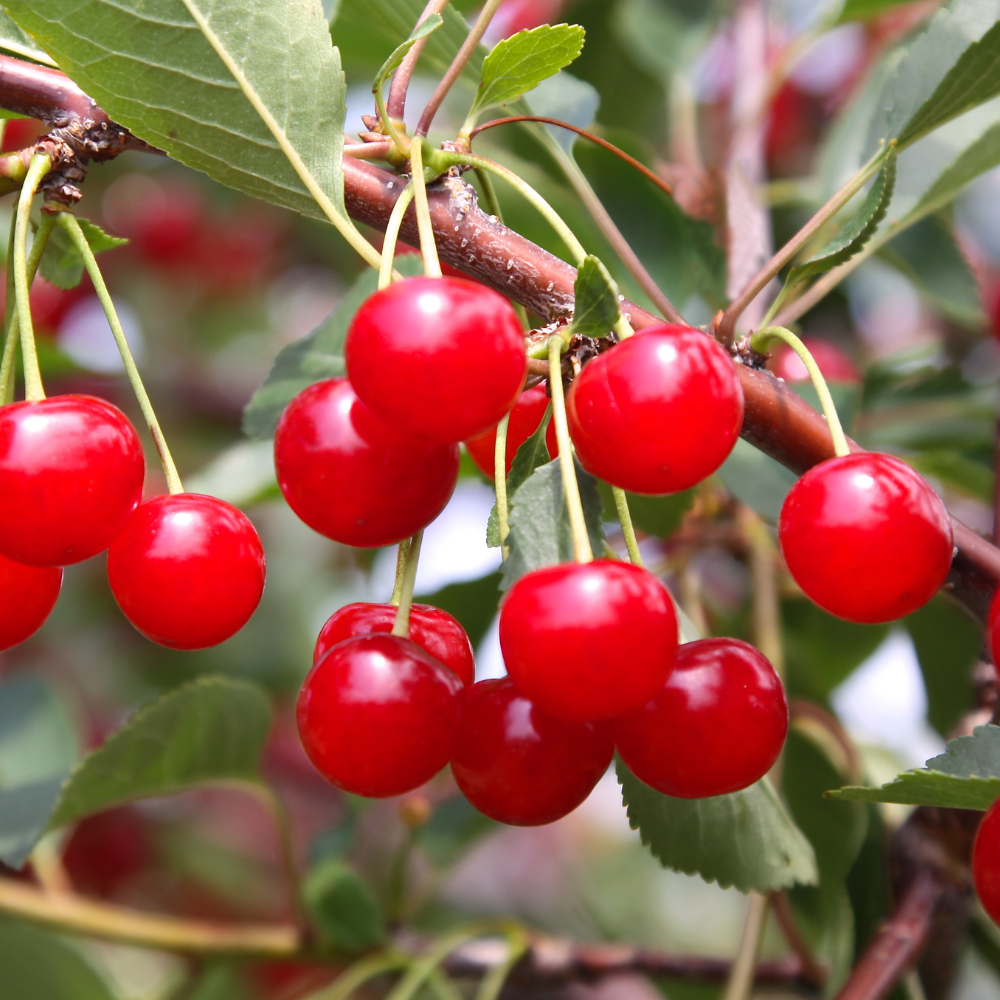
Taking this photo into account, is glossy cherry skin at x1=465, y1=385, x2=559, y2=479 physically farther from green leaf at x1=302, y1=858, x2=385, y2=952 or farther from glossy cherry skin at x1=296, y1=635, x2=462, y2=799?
green leaf at x1=302, y1=858, x2=385, y2=952

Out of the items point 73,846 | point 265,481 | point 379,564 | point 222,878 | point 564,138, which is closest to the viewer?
point 564,138

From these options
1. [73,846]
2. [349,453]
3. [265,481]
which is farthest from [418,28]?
[73,846]

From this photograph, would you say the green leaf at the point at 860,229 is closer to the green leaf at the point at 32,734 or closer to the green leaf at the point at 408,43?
the green leaf at the point at 408,43

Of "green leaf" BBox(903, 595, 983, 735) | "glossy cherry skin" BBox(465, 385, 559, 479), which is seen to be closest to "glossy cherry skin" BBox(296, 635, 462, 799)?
"glossy cherry skin" BBox(465, 385, 559, 479)

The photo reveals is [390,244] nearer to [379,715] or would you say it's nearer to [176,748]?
[379,715]

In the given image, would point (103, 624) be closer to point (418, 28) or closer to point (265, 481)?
point (265, 481)

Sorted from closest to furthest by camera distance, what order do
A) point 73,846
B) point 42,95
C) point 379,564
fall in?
point 42,95, point 379,564, point 73,846
